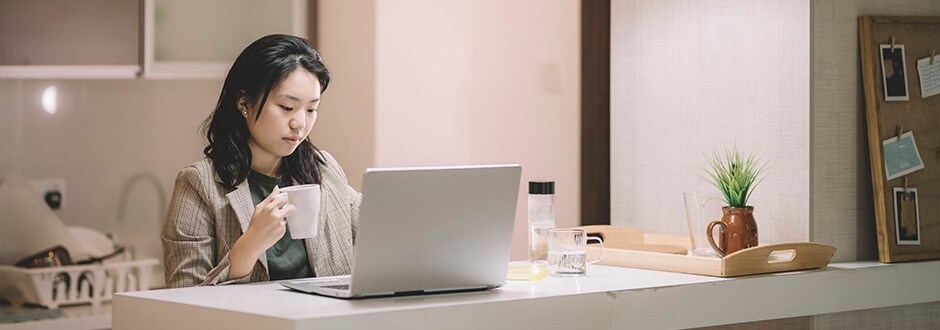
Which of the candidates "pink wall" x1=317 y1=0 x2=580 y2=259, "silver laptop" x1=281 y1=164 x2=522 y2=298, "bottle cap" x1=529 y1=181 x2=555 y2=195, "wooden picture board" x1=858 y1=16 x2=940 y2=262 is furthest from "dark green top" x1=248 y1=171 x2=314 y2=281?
"wooden picture board" x1=858 y1=16 x2=940 y2=262

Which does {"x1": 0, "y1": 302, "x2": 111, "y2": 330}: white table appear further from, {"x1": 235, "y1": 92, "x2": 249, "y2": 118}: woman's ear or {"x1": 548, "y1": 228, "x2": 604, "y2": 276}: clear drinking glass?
{"x1": 548, "y1": 228, "x2": 604, "y2": 276}: clear drinking glass

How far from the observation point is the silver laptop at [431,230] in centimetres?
195

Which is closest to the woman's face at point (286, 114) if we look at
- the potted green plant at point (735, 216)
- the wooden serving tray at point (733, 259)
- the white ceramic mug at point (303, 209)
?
the white ceramic mug at point (303, 209)

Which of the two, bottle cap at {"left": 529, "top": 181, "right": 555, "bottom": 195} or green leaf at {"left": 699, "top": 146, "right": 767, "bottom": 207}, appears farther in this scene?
green leaf at {"left": 699, "top": 146, "right": 767, "bottom": 207}

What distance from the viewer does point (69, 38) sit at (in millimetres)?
3350

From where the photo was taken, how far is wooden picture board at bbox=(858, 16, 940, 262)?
288 cm

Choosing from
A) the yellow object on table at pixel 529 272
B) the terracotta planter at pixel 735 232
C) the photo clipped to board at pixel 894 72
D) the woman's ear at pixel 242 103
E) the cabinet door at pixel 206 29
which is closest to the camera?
the yellow object on table at pixel 529 272

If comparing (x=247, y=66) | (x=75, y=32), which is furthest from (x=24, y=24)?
(x=247, y=66)

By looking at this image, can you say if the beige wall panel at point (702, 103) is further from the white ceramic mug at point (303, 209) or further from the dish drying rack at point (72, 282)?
the dish drying rack at point (72, 282)

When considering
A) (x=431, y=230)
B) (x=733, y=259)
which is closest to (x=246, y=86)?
(x=431, y=230)

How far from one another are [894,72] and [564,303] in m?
1.27

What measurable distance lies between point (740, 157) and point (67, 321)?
6.03 feet

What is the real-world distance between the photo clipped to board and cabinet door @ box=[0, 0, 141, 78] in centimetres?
202

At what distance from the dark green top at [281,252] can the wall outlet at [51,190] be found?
3.43 feet
